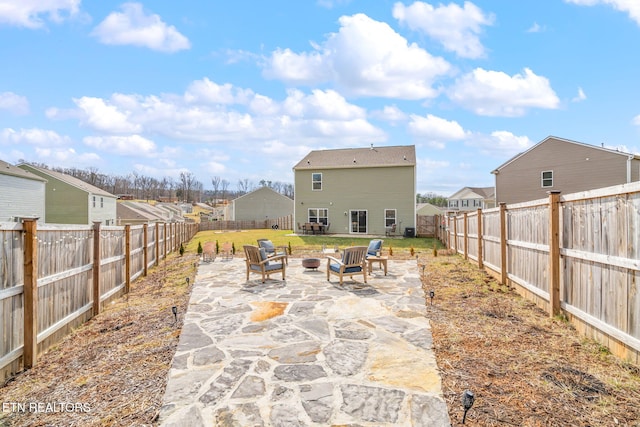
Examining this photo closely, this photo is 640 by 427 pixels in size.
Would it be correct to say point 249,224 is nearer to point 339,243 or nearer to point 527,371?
point 339,243

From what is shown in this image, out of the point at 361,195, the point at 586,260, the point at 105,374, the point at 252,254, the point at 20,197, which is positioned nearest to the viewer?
the point at 105,374

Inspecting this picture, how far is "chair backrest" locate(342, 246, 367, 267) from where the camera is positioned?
322 inches

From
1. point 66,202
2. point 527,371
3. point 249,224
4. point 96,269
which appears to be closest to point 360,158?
point 249,224

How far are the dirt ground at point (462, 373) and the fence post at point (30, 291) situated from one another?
0.74 ft

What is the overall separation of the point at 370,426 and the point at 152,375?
239 centimetres

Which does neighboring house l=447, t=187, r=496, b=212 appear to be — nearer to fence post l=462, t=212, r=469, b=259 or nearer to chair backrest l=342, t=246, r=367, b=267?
fence post l=462, t=212, r=469, b=259

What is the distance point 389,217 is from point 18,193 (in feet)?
86.2

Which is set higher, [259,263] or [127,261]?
[127,261]

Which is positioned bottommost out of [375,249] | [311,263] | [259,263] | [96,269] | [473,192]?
[311,263]

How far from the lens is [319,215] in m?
27.5

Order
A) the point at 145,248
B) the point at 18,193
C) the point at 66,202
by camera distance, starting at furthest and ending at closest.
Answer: the point at 66,202 → the point at 18,193 → the point at 145,248

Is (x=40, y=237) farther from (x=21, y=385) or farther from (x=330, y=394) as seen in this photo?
(x=330, y=394)

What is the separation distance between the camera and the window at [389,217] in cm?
2572

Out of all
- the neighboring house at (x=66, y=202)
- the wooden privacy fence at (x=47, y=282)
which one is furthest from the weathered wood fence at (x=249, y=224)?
the wooden privacy fence at (x=47, y=282)
